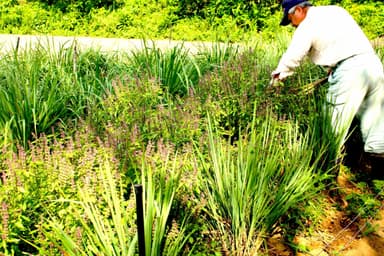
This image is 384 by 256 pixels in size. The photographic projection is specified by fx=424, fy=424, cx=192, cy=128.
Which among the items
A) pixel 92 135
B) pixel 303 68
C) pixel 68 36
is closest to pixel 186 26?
pixel 68 36

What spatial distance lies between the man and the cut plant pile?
605 mm

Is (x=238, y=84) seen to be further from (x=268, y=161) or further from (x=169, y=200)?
(x=169, y=200)

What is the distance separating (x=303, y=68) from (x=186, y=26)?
5.95 m

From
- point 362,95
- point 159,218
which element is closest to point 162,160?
point 159,218

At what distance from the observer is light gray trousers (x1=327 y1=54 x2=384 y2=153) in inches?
134

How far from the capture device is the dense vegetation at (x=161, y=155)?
2084 millimetres

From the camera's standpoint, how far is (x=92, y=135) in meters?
2.87

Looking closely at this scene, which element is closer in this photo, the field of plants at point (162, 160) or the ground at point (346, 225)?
the field of plants at point (162, 160)

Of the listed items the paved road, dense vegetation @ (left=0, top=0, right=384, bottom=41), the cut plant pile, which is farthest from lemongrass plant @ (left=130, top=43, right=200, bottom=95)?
dense vegetation @ (left=0, top=0, right=384, bottom=41)

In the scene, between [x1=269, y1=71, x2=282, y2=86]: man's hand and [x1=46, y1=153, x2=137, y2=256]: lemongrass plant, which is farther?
[x1=269, y1=71, x2=282, y2=86]: man's hand

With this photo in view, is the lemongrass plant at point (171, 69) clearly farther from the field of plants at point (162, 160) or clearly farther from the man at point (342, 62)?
the man at point (342, 62)

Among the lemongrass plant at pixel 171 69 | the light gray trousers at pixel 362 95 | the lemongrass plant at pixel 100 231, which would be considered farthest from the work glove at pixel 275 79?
the lemongrass plant at pixel 100 231

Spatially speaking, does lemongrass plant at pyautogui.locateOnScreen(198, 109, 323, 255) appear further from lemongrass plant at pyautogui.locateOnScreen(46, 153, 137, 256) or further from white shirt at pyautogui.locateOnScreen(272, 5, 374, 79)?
white shirt at pyautogui.locateOnScreen(272, 5, 374, 79)

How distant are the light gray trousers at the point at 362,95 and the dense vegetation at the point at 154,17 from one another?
594 centimetres
